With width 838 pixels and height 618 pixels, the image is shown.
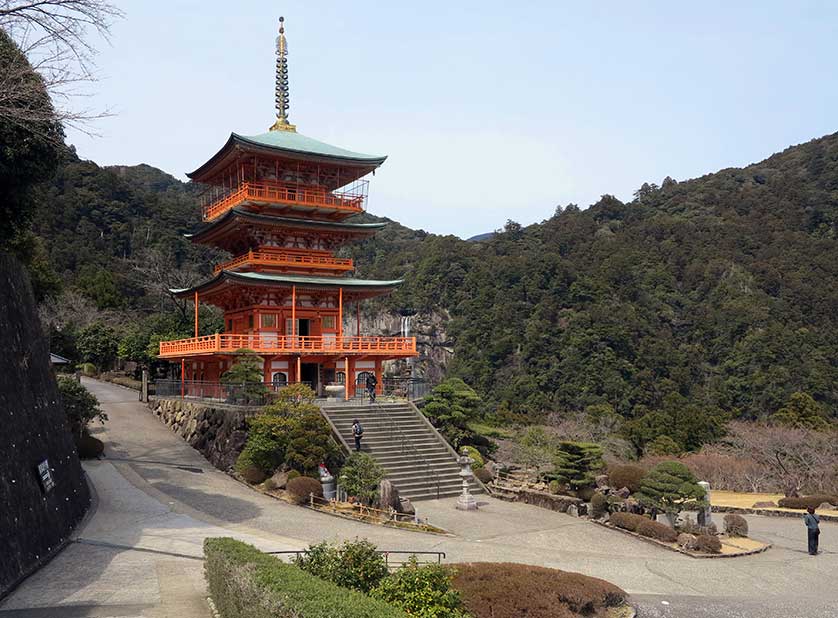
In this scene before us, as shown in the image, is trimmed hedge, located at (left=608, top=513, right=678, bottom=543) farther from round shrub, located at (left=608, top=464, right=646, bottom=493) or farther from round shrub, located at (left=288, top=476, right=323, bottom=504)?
round shrub, located at (left=288, top=476, right=323, bottom=504)

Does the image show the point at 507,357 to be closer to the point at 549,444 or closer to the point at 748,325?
the point at 748,325

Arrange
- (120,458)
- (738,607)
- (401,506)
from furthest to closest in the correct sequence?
(120,458) → (401,506) → (738,607)

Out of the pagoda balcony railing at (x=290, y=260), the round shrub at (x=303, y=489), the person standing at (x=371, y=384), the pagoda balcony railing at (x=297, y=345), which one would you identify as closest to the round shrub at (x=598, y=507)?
the round shrub at (x=303, y=489)

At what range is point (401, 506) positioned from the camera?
1736 centimetres

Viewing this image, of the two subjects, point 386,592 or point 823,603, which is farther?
point 823,603

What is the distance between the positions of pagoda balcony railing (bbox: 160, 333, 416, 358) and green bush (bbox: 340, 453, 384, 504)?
26.3 ft

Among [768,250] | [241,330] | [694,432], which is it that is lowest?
[694,432]

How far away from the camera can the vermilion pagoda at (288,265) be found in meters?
26.8

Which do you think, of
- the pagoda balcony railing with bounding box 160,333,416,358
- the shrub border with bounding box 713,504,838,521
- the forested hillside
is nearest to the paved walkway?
the shrub border with bounding box 713,504,838,521

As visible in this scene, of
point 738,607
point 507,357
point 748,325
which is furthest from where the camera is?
point 507,357

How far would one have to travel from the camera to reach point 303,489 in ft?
59.2

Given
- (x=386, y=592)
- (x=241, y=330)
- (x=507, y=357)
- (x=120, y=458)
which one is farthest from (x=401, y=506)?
(x=507, y=357)

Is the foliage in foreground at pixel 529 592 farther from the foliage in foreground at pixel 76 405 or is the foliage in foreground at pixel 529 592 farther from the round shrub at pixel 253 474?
the foliage in foreground at pixel 76 405

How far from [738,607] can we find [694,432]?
112ft
